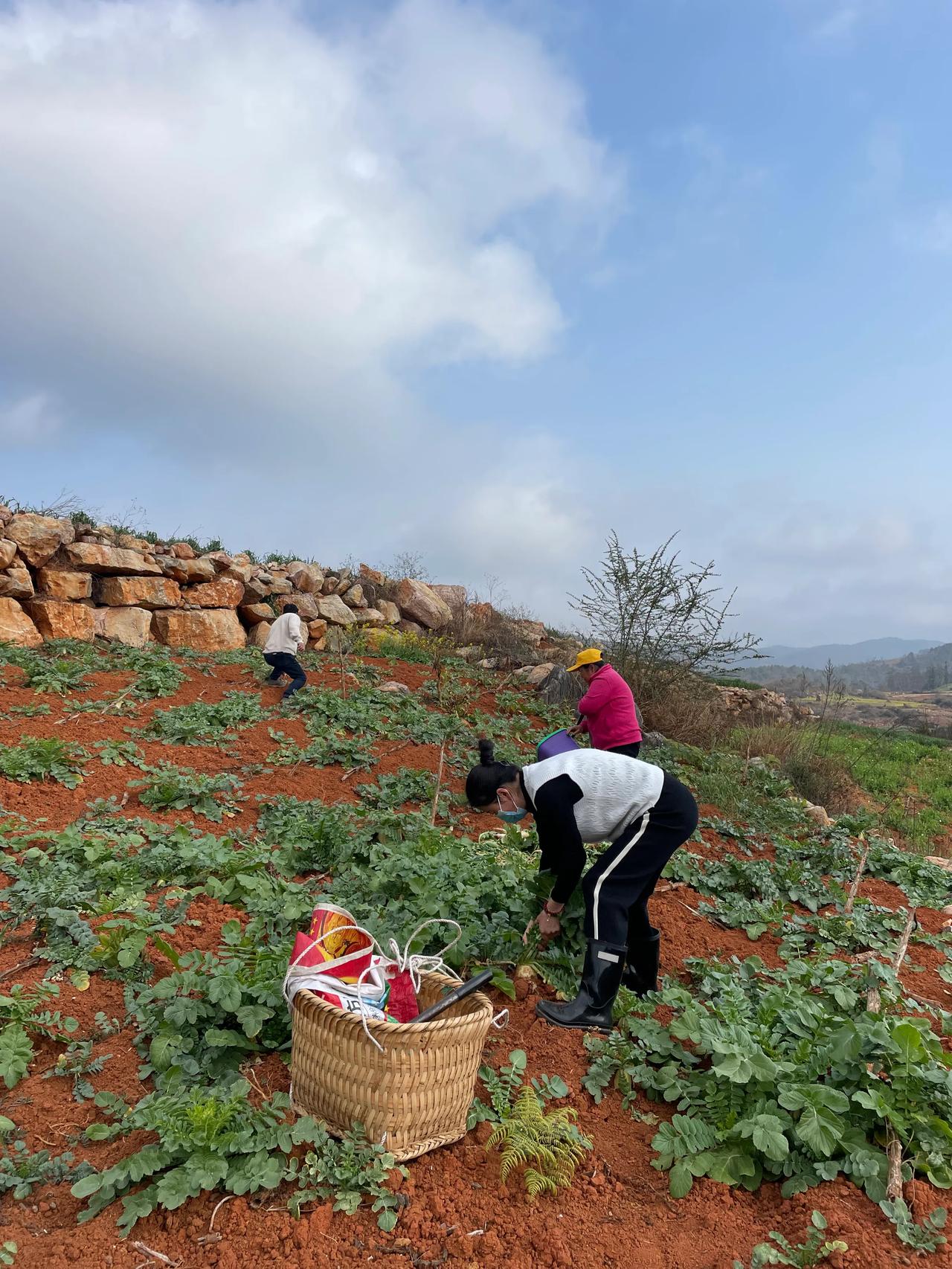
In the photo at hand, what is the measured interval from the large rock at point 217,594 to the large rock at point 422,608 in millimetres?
3424

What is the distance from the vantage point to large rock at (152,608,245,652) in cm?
1150

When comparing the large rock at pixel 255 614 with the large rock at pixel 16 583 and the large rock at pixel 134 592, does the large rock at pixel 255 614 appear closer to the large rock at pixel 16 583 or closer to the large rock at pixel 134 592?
the large rock at pixel 134 592

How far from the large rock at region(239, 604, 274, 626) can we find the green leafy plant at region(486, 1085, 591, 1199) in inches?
442

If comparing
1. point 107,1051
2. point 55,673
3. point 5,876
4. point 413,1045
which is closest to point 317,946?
point 413,1045

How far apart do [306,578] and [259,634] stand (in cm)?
167

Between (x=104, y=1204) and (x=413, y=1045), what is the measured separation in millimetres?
910

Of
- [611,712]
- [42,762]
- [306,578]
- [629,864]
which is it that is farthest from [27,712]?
[306,578]

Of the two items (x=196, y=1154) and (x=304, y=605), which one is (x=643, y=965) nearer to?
(x=196, y=1154)

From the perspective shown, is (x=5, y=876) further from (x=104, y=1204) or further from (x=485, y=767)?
(x=485, y=767)

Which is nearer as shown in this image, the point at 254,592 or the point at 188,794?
the point at 188,794

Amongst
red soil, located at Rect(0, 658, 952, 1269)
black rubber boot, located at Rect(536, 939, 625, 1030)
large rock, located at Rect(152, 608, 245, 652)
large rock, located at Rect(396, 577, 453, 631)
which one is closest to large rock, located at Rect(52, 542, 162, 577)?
large rock, located at Rect(152, 608, 245, 652)

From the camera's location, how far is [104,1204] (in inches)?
79.9

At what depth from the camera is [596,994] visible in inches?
117

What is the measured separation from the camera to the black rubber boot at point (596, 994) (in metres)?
2.97
